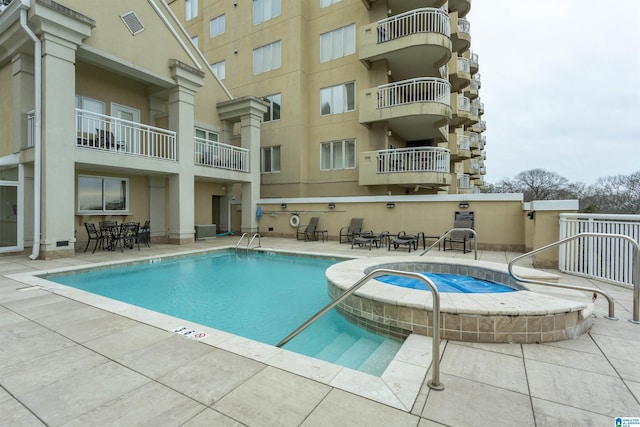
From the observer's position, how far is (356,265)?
6.17 meters

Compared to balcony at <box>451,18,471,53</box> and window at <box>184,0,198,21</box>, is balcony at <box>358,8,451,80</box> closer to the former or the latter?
balcony at <box>451,18,471,53</box>

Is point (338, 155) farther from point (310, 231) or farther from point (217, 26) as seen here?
point (217, 26)

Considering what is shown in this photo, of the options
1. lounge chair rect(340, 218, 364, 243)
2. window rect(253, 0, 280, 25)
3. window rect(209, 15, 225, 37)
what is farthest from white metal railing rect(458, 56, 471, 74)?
window rect(209, 15, 225, 37)

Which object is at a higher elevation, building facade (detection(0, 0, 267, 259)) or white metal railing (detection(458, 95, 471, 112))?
white metal railing (detection(458, 95, 471, 112))

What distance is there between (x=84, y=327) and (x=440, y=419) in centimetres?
401

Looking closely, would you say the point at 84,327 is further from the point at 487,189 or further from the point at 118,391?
the point at 487,189

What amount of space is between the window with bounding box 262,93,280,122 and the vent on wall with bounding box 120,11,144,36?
284 inches

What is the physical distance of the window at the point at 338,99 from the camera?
15531 millimetres

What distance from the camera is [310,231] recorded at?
43.5 ft

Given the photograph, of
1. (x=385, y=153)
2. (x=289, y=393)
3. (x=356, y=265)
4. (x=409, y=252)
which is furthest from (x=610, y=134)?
(x=289, y=393)

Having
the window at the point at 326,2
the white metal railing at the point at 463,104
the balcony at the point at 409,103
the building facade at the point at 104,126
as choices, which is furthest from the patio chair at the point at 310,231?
the white metal railing at the point at 463,104

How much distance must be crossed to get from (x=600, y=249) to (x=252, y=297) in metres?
6.98

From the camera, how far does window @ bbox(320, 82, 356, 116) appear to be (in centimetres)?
1553

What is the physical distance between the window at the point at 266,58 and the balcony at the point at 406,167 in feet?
25.5
